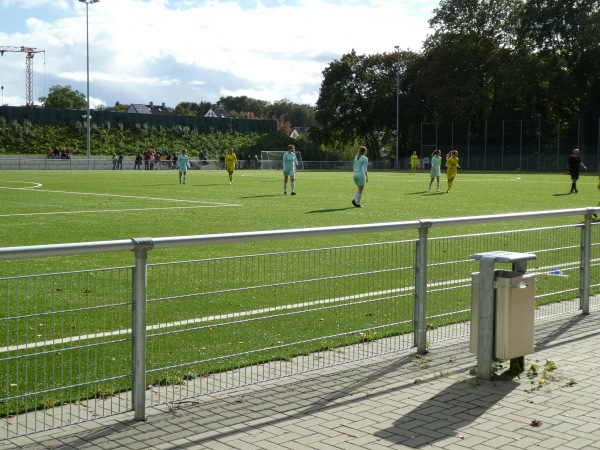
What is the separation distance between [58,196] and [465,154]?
2235 inches

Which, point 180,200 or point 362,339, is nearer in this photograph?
point 362,339

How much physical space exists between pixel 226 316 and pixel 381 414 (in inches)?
58.6

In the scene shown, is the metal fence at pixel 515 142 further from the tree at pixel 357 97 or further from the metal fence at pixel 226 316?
the metal fence at pixel 226 316

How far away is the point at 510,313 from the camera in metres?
6.41

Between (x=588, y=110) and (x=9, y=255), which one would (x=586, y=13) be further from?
(x=9, y=255)

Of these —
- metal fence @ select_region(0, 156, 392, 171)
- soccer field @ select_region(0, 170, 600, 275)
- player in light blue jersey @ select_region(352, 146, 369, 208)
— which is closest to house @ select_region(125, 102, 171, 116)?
metal fence @ select_region(0, 156, 392, 171)

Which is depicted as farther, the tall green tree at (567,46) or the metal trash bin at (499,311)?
the tall green tree at (567,46)

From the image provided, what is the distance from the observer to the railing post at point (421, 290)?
23.6ft

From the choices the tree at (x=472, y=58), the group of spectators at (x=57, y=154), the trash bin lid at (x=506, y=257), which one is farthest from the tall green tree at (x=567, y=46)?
the trash bin lid at (x=506, y=257)

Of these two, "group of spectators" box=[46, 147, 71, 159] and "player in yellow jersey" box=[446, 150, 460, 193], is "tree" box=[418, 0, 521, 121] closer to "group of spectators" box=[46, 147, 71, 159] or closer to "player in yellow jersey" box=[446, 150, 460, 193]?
"group of spectators" box=[46, 147, 71, 159]

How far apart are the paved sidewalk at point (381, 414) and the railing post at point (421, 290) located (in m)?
0.28

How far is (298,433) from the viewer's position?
520 centimetres

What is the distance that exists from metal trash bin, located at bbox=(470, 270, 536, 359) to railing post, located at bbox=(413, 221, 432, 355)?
0.72 meters

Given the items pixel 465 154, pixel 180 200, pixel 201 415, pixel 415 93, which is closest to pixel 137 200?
pixel 180 200
